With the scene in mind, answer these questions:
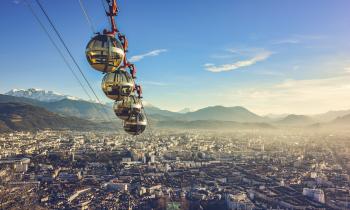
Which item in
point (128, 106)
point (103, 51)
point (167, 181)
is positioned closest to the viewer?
point (103, 51)

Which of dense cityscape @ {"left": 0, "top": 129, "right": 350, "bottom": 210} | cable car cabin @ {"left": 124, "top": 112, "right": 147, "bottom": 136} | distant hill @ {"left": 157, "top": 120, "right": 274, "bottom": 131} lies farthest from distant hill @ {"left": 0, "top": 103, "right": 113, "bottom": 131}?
cable car cabin @ {"left": 124, "top": 112, "right": 147, "bottom": 136}

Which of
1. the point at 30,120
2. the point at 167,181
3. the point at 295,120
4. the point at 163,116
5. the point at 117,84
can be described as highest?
the point at 163,116

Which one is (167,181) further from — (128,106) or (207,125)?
(207,125)

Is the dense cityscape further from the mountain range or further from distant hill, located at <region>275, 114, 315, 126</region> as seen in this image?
distant hill, located at <region>275, 114, 315, 126</region>

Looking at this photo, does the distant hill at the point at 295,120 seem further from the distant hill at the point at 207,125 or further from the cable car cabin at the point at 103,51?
the cable car cabin at the point at 103,51

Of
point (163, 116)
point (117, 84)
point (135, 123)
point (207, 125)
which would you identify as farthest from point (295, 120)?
point (117, 84)

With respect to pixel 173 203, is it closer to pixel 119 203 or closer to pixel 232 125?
pixel 119 203

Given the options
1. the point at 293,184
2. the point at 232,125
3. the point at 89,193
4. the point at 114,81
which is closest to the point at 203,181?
the point at 293,184

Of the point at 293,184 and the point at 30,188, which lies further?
the point at 293,184
